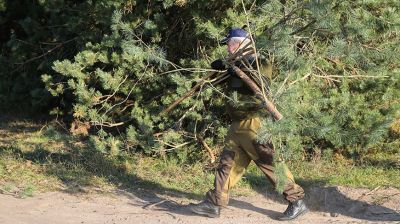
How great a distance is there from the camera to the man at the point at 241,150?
5617 millimetres

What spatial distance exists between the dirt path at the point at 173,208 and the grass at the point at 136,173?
27 cm

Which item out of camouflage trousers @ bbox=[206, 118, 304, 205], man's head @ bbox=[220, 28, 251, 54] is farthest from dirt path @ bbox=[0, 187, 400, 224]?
man's head @ bbox=[220, 28, 251, 54]

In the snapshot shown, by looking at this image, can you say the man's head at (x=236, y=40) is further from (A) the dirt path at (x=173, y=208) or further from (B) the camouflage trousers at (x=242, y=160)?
(A) the dirt path at (x=173, y=208)

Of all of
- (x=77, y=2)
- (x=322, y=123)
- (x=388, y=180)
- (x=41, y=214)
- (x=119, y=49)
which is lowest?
(x=41, y=214)

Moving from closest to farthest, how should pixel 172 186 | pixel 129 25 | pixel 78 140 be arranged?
pixel 172 186 < pixel 129 25 < pixel 78 140

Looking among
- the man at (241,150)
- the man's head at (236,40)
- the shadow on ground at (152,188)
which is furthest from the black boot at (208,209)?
the man's head at (236,40)

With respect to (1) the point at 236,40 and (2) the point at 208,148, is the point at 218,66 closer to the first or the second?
(1) the point at 236,40

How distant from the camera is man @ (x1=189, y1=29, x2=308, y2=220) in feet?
18.4

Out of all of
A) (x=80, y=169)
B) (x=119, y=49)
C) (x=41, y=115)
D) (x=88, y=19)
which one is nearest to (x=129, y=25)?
(x=119, y=49)

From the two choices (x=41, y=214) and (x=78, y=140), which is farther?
(x=78, y=140)

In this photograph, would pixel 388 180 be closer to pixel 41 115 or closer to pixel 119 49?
pixel 119 49

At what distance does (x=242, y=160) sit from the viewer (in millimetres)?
5812

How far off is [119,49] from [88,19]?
100 cm

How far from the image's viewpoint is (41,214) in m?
5.91
